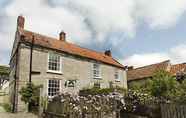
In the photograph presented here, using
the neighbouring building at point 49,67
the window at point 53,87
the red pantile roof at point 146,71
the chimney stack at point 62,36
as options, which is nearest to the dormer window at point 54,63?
the neighbouring building at point 49,67

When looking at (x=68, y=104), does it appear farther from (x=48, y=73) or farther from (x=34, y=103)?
(x=48, y=73)

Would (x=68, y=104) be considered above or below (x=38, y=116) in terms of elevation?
above

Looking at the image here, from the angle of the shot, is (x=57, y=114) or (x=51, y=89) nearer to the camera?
(x=57, y=114)

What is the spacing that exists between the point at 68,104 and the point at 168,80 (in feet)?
24.2

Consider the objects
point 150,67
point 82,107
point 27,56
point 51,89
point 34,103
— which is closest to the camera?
point 82,107

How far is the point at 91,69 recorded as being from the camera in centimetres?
2628

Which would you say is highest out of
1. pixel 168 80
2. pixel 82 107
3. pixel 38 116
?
pixel 168 80

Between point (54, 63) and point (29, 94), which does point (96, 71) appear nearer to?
point (54, 63)

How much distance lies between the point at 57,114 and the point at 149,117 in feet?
18.5

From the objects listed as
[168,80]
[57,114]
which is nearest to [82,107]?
[57,114]

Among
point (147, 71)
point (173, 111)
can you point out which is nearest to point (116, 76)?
point (147, 71)

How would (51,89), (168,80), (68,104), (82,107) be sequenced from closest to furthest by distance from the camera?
1. (82,107)
2. (68,104)
3. (168,80)
4. (51,89)

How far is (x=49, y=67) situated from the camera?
21.5 m

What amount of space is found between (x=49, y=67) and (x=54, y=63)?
79 cm
